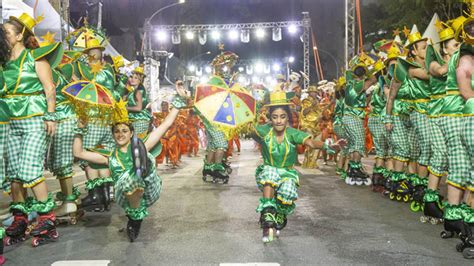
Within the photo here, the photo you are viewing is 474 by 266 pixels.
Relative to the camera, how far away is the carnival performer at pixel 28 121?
5.13 meters

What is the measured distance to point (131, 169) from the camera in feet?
17.0

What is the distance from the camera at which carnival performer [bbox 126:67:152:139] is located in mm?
8602

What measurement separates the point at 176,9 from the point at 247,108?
1912 inches

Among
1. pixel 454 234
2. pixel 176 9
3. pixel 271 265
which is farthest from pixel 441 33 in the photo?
pixel 176 9

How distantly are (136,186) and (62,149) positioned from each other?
1552 millimetres

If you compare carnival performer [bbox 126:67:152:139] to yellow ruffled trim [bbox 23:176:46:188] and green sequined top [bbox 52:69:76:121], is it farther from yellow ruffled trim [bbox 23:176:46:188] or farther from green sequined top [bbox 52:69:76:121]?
yellow ruffled trim [bbox 23:176:46:188]

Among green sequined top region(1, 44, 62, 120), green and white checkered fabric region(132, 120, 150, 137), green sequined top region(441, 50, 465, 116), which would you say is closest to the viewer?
green sequined top region(441, 50, 465, 116)

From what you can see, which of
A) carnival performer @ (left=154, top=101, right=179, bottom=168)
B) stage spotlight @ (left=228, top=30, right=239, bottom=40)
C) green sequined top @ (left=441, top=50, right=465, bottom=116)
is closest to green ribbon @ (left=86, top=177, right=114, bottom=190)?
green sequined top @ (left=441, top=50, right=465, bottom=116)

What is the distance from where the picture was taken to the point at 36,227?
205 inches

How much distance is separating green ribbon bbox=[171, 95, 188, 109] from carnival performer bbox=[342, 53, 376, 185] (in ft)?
15.0

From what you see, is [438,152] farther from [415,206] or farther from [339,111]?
[339,111]

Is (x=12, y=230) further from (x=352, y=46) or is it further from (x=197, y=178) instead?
(x=352, y=46)

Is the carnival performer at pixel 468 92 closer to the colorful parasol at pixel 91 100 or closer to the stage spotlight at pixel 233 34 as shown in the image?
the colorful parasol at pixel 91 100

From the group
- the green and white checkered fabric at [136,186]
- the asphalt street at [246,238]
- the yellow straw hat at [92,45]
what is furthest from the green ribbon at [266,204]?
the yellow straw hat at [92,45]
